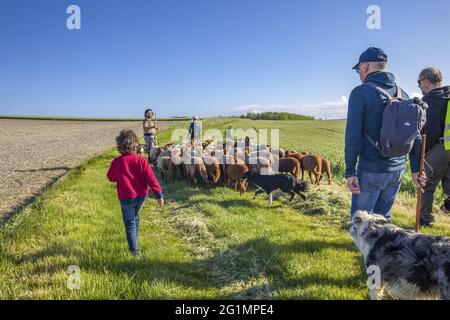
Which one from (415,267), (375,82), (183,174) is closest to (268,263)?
(415,267)

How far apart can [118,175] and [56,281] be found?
1651 mm

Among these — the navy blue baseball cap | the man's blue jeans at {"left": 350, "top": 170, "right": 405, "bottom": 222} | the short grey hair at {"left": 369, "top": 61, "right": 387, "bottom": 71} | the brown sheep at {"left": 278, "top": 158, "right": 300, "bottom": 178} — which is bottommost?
the brown sheep at {"left": 278, "top": 158, "right": 300, "bottom": 178}

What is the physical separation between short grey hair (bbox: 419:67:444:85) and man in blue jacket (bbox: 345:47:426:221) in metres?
2.12

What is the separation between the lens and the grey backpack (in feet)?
13.0

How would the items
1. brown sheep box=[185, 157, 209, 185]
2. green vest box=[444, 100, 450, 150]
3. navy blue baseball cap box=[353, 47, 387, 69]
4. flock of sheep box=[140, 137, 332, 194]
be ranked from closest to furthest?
navy blue baseball cap box=[353, 47, 387, 69]
green vest box=[444, 100, 450, 150]
flock of sheep box=[140, 137, 332, 194]
brown sheep box=[185, 157, 209, 185]

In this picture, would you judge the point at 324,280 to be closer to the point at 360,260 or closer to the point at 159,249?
the point at 360,260

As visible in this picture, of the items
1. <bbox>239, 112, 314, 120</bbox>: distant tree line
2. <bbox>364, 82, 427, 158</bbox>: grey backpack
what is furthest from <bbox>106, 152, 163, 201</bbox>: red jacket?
<bbox>239, 112, 314, 120</bbox>: distant tree line

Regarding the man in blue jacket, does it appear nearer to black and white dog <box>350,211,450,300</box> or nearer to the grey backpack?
the grey backpack

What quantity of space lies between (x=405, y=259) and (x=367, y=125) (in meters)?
1.67

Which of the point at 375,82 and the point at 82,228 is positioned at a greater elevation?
the point at 375,82

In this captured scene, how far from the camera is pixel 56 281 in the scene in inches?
172

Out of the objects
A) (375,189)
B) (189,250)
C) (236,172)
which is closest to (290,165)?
(236,172)

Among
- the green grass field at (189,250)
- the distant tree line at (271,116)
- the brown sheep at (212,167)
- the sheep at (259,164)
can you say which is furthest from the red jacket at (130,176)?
the distant tree line at (271,116)

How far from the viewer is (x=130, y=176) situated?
205 inches
